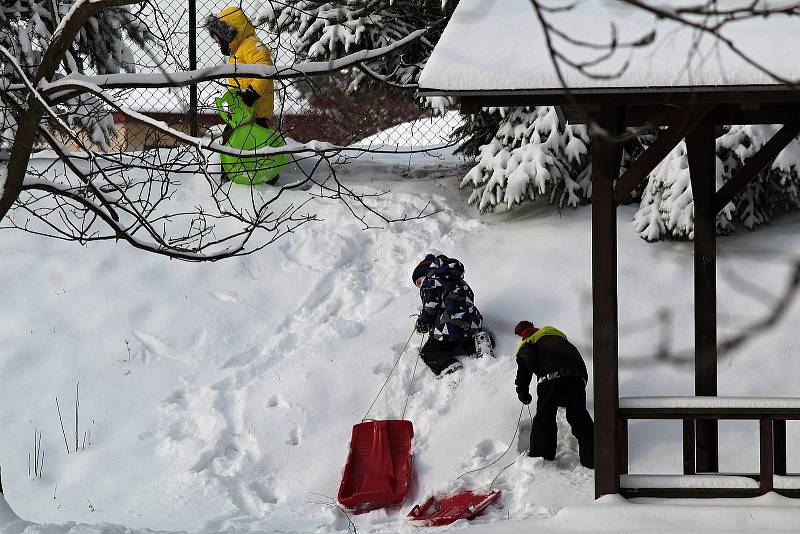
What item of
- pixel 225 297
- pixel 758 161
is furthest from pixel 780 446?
pixel 225 297

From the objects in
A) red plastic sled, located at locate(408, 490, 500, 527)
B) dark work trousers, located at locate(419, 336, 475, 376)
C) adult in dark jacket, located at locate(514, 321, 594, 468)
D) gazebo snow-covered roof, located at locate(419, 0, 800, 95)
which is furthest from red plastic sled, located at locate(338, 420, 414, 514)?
gazebo snow-covered roof, located at locate(419, 0, 800, 95)

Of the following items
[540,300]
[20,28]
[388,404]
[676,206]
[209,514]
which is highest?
→ [20,28]

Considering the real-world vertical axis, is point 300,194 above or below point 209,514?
above

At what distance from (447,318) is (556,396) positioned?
1304 mm

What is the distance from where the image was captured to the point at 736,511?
19.4ft

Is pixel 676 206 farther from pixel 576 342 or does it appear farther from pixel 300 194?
pixel 300 194

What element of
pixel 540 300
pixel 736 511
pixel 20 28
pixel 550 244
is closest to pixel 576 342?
pixel 540 300


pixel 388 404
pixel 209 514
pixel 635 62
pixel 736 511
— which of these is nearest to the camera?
pixel 635 62

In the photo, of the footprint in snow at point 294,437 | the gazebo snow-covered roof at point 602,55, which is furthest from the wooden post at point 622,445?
the footprint in snow at point 294,437

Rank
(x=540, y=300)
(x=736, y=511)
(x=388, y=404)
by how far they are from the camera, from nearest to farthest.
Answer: (x=736, y=511) → (x=388, y=404) → (x=540, y=300)

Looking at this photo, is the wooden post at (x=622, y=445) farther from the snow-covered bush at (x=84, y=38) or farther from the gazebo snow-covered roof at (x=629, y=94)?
the snow-covered bush at (x=84, y=38)

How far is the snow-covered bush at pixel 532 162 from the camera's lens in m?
10.2

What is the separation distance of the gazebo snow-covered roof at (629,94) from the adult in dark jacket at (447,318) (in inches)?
84.2

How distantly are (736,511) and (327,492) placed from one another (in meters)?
3.02
